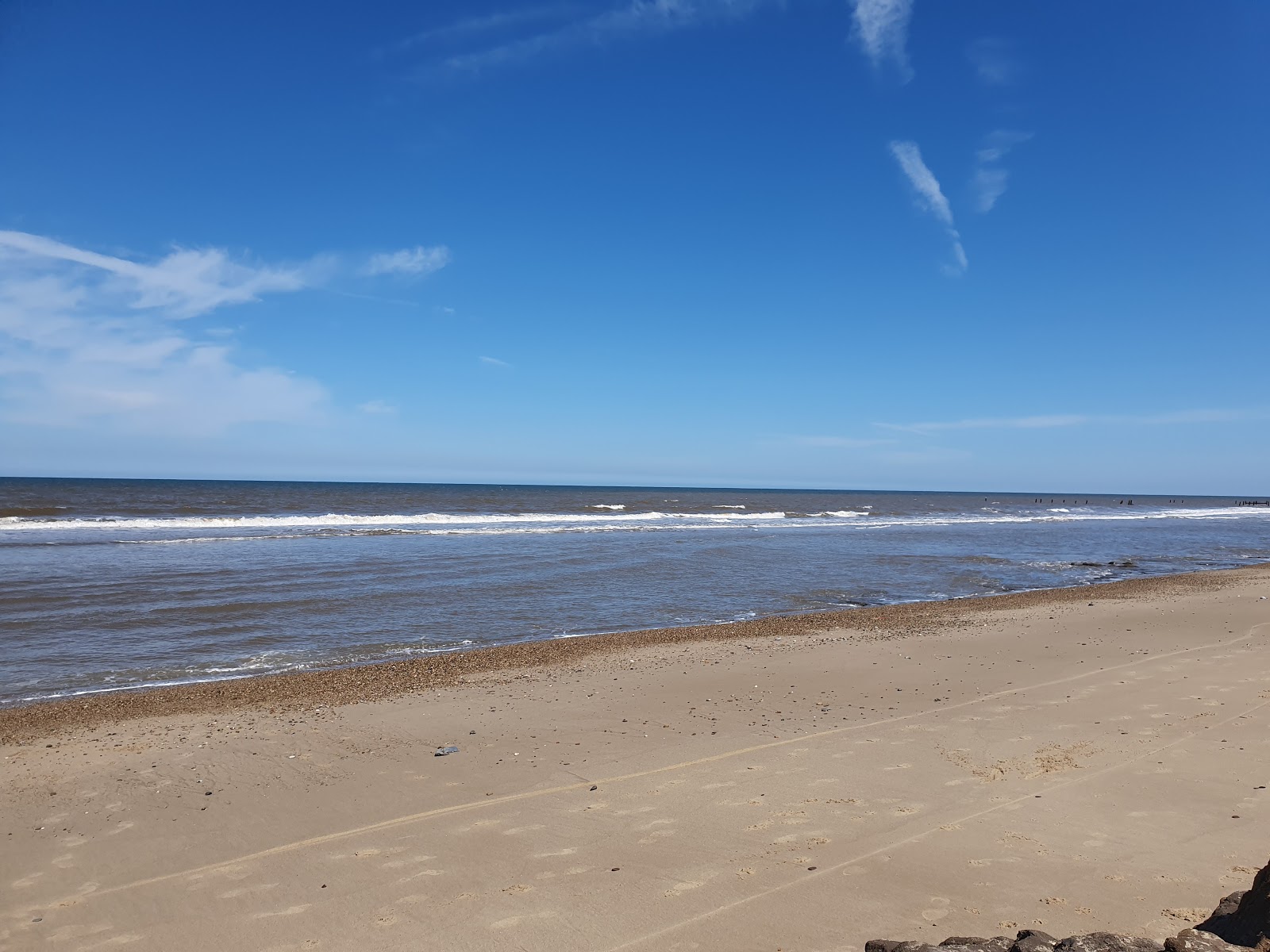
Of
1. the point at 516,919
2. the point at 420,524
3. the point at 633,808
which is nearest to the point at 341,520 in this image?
the point at 420,524

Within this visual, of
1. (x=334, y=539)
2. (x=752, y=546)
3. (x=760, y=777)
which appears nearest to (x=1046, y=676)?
(x=760, y=777)

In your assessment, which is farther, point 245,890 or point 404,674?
point 404,674

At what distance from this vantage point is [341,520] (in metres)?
45.7

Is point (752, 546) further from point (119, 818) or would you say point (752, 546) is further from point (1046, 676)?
point (119, 818)

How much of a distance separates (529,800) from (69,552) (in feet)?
86.4

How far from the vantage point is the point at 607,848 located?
5113 mm

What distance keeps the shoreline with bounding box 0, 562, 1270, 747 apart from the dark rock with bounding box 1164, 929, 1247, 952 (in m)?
8.04

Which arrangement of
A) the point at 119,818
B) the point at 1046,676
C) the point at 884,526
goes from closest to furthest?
the point at 119,818
the point at 1046,676
the point at 884,526

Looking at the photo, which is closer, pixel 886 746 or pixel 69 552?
pixel 886 746

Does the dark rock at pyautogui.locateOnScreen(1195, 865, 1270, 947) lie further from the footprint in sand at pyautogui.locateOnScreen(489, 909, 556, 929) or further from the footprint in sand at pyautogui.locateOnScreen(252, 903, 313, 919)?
the footprint in sand at pyautogui.locateOnScreen(252, 903, 313, 919)

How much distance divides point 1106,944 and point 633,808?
3.42 m

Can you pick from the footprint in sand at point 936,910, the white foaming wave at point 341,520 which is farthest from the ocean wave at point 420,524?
the footprint in sand at point 936,910

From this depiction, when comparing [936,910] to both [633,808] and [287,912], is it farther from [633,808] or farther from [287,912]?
[287,912]

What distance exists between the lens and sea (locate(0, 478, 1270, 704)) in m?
12.2
